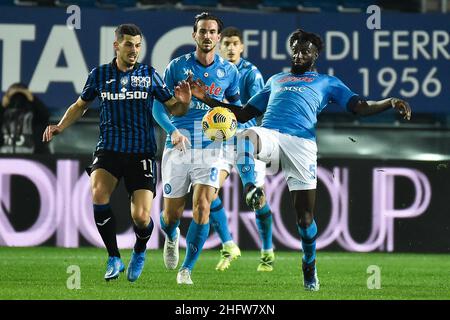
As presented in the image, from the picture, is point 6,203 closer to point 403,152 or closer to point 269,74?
point 269,74

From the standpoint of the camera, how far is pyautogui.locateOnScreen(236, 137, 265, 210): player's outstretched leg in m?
6.98

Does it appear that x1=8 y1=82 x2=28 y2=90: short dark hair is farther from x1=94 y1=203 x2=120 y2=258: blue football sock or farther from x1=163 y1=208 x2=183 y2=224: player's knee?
x1=94 y1=203 x2=120 y2=258: blue football sock

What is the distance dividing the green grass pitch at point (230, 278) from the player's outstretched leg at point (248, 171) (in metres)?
0.63

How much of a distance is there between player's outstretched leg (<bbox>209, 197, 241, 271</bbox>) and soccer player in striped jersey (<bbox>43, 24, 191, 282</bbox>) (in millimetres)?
1805

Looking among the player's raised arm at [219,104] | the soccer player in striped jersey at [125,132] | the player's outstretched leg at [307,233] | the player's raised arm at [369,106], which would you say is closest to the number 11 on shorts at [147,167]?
the soccer player in striped jersey at [125,132]

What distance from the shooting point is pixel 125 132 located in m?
7.47

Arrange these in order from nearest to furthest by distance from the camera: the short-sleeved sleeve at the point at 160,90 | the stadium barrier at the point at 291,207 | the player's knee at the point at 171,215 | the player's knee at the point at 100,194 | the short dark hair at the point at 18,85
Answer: the player's knee at the point at 100,194 → the short-sleeved sleeve at the point at 160,90 → the player's knee at the point at 171,215 → the stadium barrier at the point at 291,207 → the short dark hair at the point at 18,85

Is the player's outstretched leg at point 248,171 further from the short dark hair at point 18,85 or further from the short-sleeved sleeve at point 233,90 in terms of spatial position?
the short dark hair at point 18,85

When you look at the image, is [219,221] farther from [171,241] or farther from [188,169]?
[188,169]

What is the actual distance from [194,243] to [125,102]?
3.71 ft

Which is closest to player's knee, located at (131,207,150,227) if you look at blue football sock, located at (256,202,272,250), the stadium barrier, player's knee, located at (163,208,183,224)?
player's knee, located at (163,208,183,224)

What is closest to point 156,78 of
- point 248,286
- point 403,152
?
point 248,286

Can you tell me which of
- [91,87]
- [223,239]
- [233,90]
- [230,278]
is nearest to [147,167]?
[91,87]

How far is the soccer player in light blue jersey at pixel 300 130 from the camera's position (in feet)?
23.6
